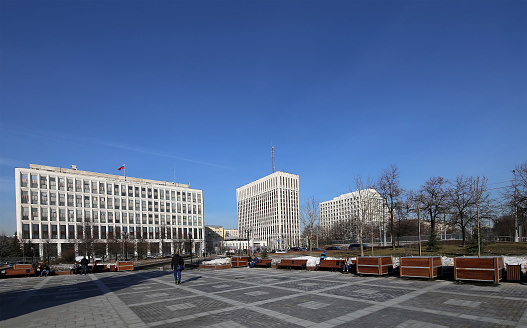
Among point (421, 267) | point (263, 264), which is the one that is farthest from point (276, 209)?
point (421, 267)

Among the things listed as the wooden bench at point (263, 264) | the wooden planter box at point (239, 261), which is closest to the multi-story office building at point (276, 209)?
the wooden planter box at point (239, 261)

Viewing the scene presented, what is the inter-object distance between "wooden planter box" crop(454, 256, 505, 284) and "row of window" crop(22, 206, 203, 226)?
74.1 meters

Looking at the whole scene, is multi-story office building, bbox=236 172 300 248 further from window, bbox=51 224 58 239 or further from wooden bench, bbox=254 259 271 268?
wooden bench, bbox=254 259 271 268

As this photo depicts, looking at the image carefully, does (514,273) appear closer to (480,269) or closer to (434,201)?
(480,269)

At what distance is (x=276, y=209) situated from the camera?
519 feet

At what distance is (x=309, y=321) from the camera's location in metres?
8.23

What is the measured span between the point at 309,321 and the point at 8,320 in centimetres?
855

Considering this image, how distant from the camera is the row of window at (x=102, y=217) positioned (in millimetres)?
73375

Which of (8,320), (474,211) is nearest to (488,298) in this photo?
(8,320)

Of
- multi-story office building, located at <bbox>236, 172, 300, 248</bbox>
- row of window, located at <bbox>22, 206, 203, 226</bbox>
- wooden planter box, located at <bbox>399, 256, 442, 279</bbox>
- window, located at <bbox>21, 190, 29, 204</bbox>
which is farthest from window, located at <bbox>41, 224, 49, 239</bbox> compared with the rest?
multi-story office building, located at <bbox>236, 172, 300, 248</bbox>

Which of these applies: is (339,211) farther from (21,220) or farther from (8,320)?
(8,320)

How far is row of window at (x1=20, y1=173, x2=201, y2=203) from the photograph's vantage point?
75.0 metres

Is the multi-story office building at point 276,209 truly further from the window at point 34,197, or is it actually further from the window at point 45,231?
the window at point 34,197

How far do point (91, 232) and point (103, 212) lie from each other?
18089 millimetres
